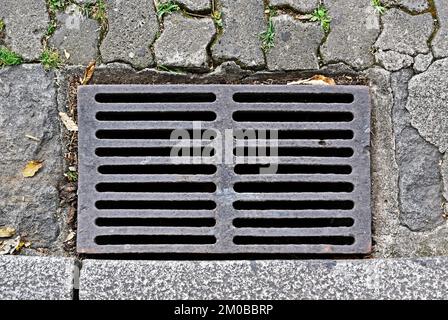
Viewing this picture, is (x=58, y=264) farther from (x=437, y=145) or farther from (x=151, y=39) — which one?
(x=437, y=145)

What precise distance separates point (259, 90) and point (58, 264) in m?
1.04

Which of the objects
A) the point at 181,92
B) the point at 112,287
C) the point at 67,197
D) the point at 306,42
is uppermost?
the point at 306,42

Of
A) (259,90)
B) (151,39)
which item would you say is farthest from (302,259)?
(151,39)

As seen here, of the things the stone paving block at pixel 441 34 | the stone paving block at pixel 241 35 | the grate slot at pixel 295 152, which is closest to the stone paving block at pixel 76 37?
the stone paving block at pixel 241 35

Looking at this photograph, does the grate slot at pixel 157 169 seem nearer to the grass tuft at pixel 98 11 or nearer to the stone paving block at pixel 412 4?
the grass tuft at pixel 98 11

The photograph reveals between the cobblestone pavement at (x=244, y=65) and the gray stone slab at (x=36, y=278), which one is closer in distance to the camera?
the gray stone slab at (x=36, y=278)

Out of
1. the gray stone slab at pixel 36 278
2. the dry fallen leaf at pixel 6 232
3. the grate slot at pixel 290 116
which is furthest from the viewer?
the grate slot at pixel 290 116

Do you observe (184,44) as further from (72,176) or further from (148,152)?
(72,176)

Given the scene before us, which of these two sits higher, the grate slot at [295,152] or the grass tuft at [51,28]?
the grass tuft at [51,28]

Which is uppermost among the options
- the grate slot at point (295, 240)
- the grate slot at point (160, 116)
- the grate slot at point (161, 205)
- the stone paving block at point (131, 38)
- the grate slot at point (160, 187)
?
the stone paving block at point (131, 38)

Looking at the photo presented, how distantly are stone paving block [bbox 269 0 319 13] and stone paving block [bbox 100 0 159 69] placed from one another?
1.64ft

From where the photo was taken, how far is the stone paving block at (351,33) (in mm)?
2775

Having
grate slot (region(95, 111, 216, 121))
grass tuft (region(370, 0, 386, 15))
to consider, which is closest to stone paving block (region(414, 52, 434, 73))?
grass tuft (region(370, 0, 386, 15))

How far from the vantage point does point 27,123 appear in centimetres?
273
